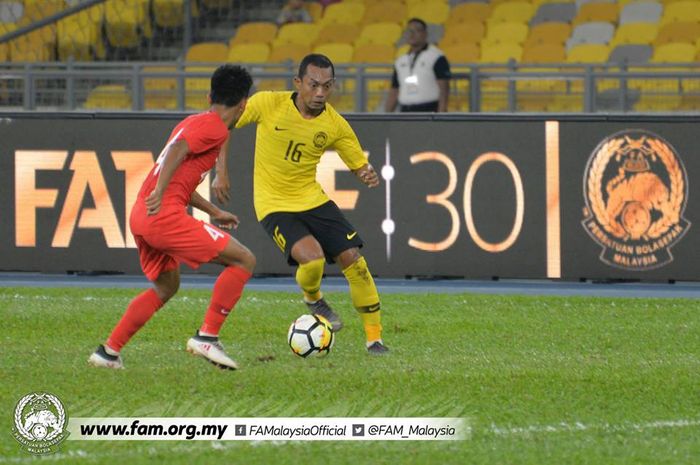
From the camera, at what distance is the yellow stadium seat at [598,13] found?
782 inches

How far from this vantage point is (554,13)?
20484 millimetres

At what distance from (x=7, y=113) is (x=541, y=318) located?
636 centimetres

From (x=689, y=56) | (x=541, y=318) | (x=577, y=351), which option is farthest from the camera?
(x=689, y=56)

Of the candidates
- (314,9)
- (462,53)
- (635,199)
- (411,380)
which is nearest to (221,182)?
(411,380)

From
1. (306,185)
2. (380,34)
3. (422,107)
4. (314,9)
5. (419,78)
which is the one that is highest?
(314,9)

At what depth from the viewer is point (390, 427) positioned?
711 centimetres

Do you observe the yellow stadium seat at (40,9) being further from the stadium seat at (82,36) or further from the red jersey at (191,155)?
the red jersey at (191,155)

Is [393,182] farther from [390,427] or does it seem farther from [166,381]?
[390,427]

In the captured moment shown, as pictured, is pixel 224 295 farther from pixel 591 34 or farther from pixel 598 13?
pixel 598 13

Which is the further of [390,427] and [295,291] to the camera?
[295,291]

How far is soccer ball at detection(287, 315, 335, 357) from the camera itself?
9281 mm

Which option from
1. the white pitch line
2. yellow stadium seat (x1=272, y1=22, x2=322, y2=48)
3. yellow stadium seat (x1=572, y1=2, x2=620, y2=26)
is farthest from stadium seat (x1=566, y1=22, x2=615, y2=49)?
the white pitch line

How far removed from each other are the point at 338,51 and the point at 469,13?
1.98 metres

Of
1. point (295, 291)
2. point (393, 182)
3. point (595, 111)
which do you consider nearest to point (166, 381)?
point (295, 291)
